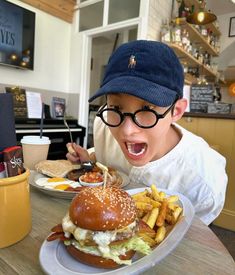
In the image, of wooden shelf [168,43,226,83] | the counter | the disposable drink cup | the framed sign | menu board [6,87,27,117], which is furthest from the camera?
the framed sign

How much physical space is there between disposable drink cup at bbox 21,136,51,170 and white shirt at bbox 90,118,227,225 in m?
0.42

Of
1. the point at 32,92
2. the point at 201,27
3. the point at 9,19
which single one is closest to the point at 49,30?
the point at 9,19

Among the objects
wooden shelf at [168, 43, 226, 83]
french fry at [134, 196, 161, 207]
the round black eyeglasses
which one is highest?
wooden shelf at [168, 43, 226, 83]

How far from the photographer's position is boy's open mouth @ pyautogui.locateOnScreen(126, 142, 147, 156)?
718 millimetres

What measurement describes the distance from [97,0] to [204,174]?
374 cm

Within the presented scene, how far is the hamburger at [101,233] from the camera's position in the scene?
0.41 meters

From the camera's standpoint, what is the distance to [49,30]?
371cm

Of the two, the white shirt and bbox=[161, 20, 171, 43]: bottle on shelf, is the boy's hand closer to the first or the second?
the white shirt

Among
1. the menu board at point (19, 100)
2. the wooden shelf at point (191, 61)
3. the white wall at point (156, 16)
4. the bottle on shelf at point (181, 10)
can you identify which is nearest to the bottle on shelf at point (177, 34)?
the wooden shelf at point (191, 61)


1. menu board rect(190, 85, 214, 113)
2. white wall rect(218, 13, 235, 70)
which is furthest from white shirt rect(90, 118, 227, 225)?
white wall rect(218, 13, 235, 70)

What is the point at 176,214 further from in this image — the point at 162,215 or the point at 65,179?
the point at 65,179

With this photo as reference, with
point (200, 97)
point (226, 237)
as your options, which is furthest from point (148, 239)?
point (200, 97)

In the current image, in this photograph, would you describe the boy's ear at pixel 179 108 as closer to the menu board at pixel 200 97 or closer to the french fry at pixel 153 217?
the french fry at pixel 153 217

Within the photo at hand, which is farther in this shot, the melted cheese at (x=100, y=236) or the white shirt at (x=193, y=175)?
the white shirt at (x=193, y=175)
